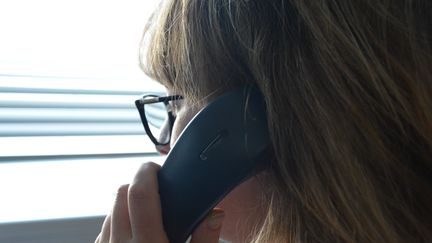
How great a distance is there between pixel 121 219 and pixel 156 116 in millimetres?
248

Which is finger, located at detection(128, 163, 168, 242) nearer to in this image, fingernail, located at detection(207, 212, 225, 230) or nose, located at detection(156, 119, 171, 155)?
fingernail, located at detection(207, 212, 225, 230)

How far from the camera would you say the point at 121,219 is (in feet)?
1.88

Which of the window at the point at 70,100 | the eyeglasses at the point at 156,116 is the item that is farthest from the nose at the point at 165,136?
the window at the point at 70,100

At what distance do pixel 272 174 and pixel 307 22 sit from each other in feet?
0.51

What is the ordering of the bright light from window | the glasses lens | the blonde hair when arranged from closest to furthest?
the blonde hair, the glasses lens, the bright light from window

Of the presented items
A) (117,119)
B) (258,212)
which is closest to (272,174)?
(258,212)

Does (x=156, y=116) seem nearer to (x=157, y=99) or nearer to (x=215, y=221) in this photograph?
(x=157, y=99)

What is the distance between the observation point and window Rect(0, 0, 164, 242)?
2.75 ft

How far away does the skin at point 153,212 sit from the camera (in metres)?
0.55

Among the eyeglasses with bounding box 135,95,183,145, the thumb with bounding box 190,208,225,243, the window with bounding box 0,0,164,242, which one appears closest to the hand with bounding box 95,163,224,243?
the thumb with bounding box 190,208,225,243

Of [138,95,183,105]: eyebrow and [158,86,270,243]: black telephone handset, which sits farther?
[138,95,183,105]: eyebrow

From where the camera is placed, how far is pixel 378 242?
52cm

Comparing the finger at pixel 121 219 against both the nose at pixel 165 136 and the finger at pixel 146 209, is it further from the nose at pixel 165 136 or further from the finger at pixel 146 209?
the nose at pixel 165 136

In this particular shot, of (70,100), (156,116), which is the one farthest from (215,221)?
(70,100)
